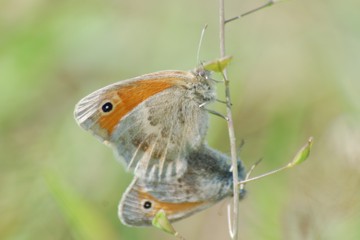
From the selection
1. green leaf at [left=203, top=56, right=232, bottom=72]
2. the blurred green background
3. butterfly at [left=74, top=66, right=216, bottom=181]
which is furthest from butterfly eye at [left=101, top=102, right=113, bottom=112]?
green leaf at [left=203, top=56, right=232, bottom=72]

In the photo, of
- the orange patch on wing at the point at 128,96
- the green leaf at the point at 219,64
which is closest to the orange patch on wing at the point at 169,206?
the orange patch on wing at the point at 128,96

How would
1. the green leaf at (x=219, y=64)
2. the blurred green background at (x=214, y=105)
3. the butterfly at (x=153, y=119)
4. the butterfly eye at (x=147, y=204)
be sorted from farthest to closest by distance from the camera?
the blurred green background at (x=214, y=105), the butterfly eye at (x=147, y=204), the butterfly at (x=153, y=119), the green leaf at (x=219, y=64)

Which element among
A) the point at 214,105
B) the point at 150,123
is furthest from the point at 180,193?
the point at 214,105

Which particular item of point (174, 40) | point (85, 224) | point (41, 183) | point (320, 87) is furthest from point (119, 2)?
point (85, 224)

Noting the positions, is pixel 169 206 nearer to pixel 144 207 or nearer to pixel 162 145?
pixel 144 207

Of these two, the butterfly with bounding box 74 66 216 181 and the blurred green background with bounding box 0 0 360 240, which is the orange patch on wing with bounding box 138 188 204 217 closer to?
the butterfly with bounding box 74 66 216 181

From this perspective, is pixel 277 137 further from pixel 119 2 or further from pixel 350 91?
pixel 119 2

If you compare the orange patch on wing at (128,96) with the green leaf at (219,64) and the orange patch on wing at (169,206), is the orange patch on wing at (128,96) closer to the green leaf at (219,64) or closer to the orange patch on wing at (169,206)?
the orange patch on wing at (169,206)
